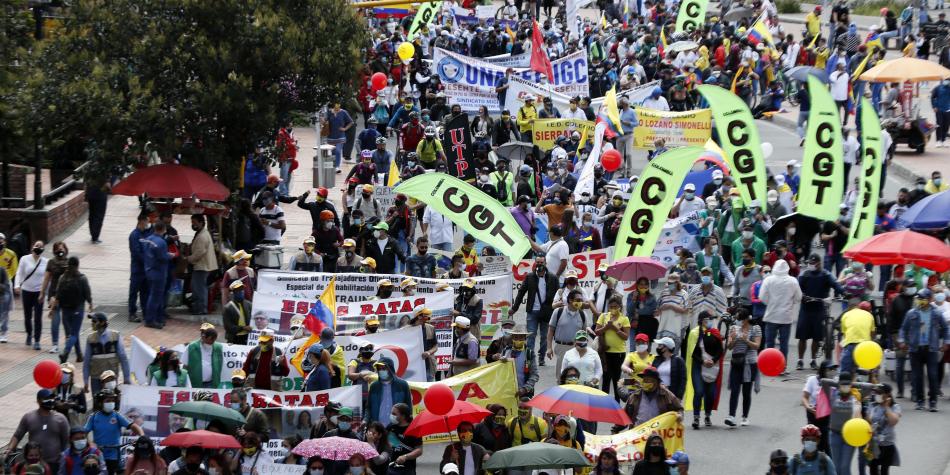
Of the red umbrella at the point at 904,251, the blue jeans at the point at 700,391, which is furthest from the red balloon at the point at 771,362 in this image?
the red umbrella at the point at 904,251

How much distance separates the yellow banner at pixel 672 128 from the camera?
3073 centimetres

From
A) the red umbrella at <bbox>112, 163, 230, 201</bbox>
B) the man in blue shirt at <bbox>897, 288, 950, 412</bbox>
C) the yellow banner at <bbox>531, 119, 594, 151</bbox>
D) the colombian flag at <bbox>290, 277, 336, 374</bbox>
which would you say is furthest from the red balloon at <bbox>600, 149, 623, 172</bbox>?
the colombian flag at <bbox>290, 277, 336, 374</bbox>

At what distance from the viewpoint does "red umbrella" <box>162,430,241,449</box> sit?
50.8ft

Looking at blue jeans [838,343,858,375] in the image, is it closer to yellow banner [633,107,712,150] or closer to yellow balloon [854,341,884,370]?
yellow balloon [854,341,884,370]

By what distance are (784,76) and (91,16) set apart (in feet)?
Result: 74.9

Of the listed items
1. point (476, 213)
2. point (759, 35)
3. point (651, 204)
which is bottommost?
point (476, 213)

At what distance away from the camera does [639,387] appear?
58.5 feet

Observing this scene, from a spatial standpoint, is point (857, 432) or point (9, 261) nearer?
point (857, 432)

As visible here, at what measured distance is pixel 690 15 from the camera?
45219 mm

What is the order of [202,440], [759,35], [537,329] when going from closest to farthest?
[202,440] → [537,329] → [759,35]

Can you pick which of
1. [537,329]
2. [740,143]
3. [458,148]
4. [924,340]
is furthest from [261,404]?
[458,148]

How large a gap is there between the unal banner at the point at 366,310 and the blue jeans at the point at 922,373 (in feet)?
17.2

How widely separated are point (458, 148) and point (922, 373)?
9489 millimetres

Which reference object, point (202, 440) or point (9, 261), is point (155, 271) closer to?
point (9, 261)
